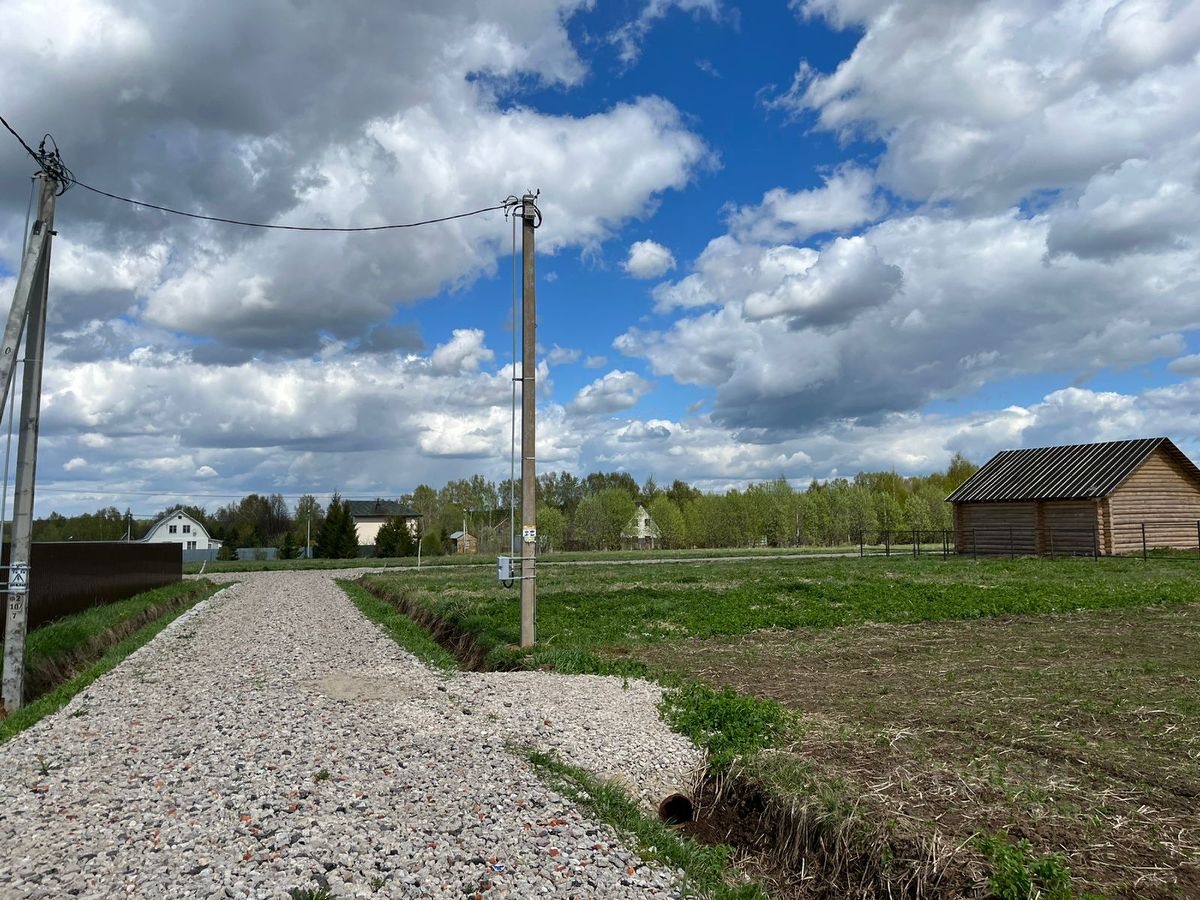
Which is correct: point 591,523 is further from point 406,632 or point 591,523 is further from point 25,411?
point 25,411

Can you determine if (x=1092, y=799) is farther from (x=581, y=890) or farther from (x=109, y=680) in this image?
(x=109, y=680)

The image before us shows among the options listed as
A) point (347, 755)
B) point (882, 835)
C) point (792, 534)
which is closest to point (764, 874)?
point (882, 835)

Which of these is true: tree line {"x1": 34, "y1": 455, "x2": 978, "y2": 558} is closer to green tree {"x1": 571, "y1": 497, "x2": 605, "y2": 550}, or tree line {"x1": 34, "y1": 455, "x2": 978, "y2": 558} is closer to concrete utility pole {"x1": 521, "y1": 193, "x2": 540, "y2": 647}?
green tree {"x1": 571, "y1": 497, "x2": 605, "y2": 550}

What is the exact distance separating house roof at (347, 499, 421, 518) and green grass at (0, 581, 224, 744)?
86.0m

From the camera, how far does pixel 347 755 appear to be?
696 cm

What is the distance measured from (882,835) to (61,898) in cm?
484

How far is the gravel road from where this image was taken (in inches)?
191

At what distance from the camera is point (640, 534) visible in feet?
320

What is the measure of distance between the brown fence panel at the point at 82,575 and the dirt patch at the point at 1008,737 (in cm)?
1118

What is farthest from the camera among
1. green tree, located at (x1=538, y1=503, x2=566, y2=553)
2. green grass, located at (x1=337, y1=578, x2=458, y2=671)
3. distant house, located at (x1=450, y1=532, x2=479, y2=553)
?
distant house, located at (x1=450, y1=532, x2=479, y2=553)

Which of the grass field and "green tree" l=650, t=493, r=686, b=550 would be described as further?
"green tree" l=650, t=493, r=686, b=550

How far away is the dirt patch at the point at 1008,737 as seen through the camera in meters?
5.12

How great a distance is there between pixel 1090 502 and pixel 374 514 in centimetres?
9247

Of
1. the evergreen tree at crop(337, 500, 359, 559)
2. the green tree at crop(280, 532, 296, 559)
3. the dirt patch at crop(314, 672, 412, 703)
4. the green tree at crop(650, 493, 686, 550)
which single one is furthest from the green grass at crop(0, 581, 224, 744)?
the green tree at crop(650, 493, 686, 550)
